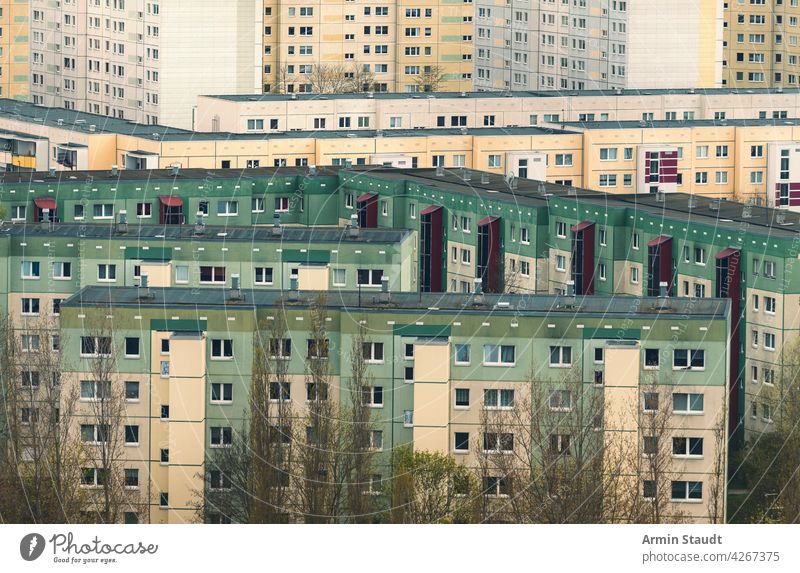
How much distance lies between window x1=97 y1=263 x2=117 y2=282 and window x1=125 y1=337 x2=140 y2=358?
857 cm

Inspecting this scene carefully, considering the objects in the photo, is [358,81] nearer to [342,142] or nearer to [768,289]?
[342,142]

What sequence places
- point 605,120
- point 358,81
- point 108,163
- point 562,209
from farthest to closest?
point 358,81 < point 605,120 < point 108,163 < point 562,209

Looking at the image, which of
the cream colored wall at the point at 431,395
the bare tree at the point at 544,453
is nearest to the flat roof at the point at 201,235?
the cream colored wall at the point at 431,395

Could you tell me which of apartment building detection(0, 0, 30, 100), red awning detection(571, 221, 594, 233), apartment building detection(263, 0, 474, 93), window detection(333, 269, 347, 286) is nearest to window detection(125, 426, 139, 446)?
window detection(333, 269, 347, 286)

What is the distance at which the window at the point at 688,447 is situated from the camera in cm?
5369

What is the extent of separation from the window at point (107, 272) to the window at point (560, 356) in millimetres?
11602

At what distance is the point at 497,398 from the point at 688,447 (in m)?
3.04

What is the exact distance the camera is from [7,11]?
11338cm

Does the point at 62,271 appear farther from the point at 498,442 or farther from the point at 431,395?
the point at 498,442

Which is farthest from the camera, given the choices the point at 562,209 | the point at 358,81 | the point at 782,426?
the point at 358,81

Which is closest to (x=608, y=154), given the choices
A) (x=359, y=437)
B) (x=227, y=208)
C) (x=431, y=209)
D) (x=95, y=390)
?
(x=431, y=209)

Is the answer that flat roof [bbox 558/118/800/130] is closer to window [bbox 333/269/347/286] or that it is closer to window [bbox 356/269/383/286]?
window [bbox 356/269/383/286]

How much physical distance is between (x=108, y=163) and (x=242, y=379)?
29.2 m

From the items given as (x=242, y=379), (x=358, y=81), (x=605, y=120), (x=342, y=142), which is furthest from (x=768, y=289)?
(x=358, y=81)
